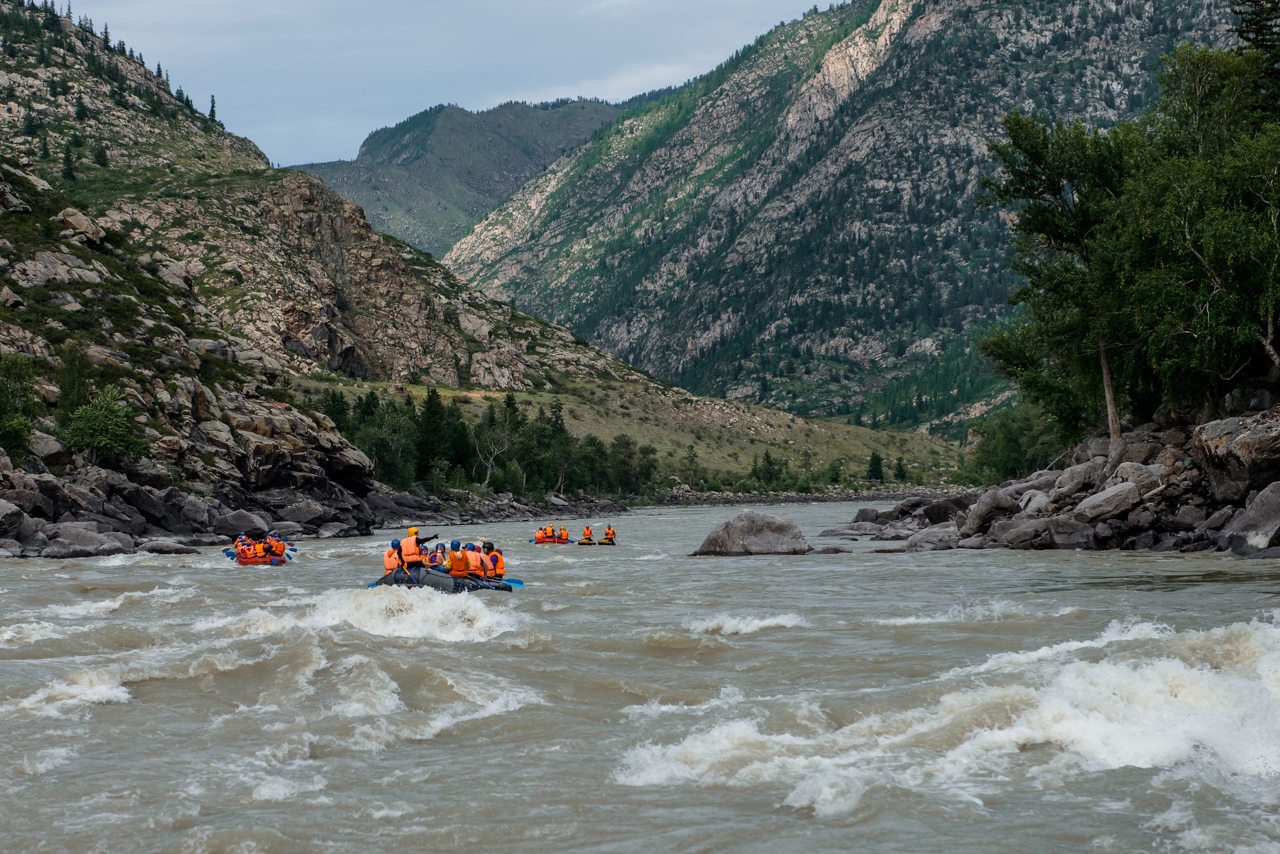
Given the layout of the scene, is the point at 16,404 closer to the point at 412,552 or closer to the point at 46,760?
the point at 412,552

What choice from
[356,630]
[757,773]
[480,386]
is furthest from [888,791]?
[480,386]

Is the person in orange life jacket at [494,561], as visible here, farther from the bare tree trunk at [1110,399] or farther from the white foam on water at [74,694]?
the bare tree trunk at [1110,399]

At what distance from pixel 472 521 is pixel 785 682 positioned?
83.1 m

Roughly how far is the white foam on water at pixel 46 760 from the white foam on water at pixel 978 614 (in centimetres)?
1664

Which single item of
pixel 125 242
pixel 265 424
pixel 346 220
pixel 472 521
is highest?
pixel 346 220

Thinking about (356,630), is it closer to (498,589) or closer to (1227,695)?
(498,589)

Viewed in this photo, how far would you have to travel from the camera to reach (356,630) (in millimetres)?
23125

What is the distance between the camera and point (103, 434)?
202 feet

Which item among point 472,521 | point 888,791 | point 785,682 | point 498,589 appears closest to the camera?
point 888,791

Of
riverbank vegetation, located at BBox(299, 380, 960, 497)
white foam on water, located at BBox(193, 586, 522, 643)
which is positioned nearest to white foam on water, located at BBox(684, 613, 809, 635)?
A: white foam on water, located at BBox(193, 586, 522, 643)

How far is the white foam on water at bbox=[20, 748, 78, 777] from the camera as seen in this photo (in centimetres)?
1284

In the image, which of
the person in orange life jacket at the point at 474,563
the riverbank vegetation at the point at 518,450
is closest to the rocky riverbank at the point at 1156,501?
the person in orange life jacket at the point at 474,563

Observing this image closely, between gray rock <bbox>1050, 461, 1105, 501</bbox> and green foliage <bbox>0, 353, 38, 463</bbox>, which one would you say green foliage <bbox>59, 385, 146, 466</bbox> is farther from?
gray rock <bbox>1050, 461, 1105, 501</bbox>

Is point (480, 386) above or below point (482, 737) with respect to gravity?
above
